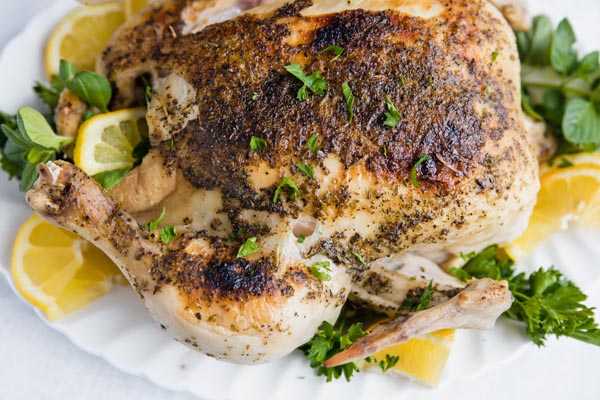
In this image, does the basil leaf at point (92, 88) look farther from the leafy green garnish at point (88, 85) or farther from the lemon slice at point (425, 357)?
the lemon slice at point (425, 357)

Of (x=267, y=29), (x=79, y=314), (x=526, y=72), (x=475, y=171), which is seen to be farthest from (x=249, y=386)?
(x=526, y=72)

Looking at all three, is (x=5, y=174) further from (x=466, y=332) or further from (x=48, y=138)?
(x=466, y=332)

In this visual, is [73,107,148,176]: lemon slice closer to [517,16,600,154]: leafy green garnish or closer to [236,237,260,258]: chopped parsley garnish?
[236,237,260,258]: chopped parsley garnish

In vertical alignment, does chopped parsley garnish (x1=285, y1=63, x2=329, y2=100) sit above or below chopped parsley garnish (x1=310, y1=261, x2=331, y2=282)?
above

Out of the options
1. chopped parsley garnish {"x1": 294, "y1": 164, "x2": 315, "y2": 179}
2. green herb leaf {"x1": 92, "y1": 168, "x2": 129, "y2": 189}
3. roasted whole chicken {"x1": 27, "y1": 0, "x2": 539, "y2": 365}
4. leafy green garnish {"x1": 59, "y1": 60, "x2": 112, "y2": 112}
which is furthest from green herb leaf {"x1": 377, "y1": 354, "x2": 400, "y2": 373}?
leafy green garnish {"x1": 59, "y1": 60, "x2": 112, "y2": 112}

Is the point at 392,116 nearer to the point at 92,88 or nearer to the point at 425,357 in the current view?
the point at 425,357

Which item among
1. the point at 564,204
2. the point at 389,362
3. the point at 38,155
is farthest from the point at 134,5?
the point at 564,204
